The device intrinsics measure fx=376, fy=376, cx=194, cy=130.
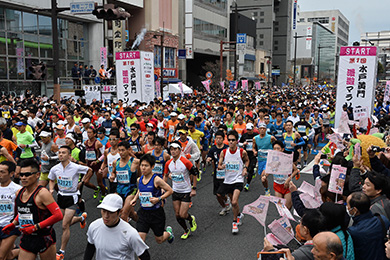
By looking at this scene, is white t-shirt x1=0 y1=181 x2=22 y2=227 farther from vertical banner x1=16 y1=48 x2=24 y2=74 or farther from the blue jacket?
vertical banner x1=16 y1=48 x2=24 y2=74

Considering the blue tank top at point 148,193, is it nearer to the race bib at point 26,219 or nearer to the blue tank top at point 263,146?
the race bib at point 26,219

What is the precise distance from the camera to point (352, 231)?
3.65 metres

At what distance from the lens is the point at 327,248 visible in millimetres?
2840

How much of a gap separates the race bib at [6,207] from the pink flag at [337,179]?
13.9 feet

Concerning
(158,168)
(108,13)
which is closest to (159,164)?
(158,168)

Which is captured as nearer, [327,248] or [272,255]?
[327,248]

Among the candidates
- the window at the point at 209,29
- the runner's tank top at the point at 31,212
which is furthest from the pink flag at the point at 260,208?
the window at the point at 209,29

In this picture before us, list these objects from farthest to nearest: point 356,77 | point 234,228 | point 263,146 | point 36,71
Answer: point 356,77
point 36,71
point 263,146
point 234,228

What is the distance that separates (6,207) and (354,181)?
4.64 m

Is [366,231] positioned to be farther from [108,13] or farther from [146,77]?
[146,77]

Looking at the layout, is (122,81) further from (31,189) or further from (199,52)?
(199,52)

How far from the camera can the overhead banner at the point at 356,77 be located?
49.1 ft

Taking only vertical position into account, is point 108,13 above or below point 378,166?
above

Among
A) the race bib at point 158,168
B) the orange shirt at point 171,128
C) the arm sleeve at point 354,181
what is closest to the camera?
the arm sleeve at point 354,181
